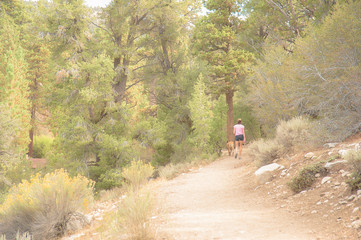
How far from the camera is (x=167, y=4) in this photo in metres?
19.8

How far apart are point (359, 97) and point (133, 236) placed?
272 inches

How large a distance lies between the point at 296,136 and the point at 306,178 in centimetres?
317

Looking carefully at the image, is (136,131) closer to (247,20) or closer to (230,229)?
(247,20)

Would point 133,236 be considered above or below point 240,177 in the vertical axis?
above

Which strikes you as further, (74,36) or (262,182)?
(74,36)

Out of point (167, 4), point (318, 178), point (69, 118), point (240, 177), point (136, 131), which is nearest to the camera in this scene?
point (318, 178)

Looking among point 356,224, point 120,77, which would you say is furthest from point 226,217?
point 120,77

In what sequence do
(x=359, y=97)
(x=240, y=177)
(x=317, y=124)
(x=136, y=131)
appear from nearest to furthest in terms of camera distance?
(x=359, y=97) → (x=317, y=124) → (x=240, y=177) → (x=136, y=131)

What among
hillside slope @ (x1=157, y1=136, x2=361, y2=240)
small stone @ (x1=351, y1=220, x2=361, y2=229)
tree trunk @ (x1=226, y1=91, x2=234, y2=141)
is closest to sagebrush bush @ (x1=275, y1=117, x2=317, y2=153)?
hillside slope @ (x1=157, y1=136, x2=361, y2=240)

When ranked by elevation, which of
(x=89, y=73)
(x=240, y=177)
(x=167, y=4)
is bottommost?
(x=240, y=177)

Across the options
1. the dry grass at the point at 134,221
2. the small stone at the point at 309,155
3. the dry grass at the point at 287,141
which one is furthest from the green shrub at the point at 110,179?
the dry grass at the point at 134,221

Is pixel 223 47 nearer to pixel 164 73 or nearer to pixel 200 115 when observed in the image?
pixel 164 73

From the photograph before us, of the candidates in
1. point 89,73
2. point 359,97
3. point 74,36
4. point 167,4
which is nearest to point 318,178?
point 359,97

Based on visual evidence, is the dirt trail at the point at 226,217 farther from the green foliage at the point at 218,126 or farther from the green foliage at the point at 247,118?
the green foliage at the point at 247,118
